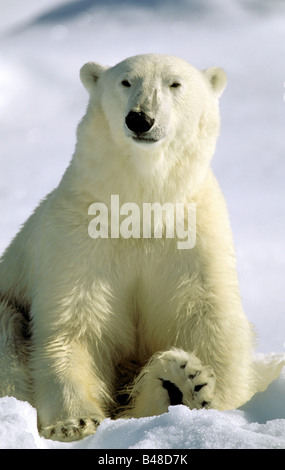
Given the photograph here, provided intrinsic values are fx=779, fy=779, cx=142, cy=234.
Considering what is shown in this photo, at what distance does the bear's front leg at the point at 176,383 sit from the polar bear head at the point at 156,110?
1.17 m

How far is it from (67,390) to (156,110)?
5.51ft

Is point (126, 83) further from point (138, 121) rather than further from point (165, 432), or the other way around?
point (165, 432)

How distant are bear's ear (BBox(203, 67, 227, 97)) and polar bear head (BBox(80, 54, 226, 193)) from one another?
0.18m

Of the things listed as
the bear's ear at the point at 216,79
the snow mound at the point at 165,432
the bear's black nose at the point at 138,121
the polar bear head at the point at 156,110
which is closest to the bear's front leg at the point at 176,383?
the snow mound at the point at 165,432

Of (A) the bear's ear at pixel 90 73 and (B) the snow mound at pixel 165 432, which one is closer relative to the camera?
(B) the snow mound at pixel 165 432

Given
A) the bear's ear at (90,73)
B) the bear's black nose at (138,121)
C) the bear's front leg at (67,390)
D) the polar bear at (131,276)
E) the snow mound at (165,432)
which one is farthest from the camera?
the bear's ear at (90,73)

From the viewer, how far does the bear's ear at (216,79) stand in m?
5.21

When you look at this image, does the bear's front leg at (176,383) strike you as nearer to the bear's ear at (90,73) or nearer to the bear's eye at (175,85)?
the bear's eye at (175,85)

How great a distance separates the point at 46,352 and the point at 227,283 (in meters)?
1.19

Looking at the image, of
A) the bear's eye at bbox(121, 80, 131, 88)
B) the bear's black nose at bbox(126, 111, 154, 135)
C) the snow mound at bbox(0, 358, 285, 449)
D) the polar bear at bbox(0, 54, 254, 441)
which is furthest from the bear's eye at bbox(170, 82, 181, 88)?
the snow mound at bbox(0, 358, 285, 449)

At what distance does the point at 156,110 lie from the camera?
14.6 ft

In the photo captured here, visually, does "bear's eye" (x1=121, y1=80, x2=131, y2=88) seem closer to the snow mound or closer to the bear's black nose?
the bear's black nose

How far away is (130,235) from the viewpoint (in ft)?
15.7
